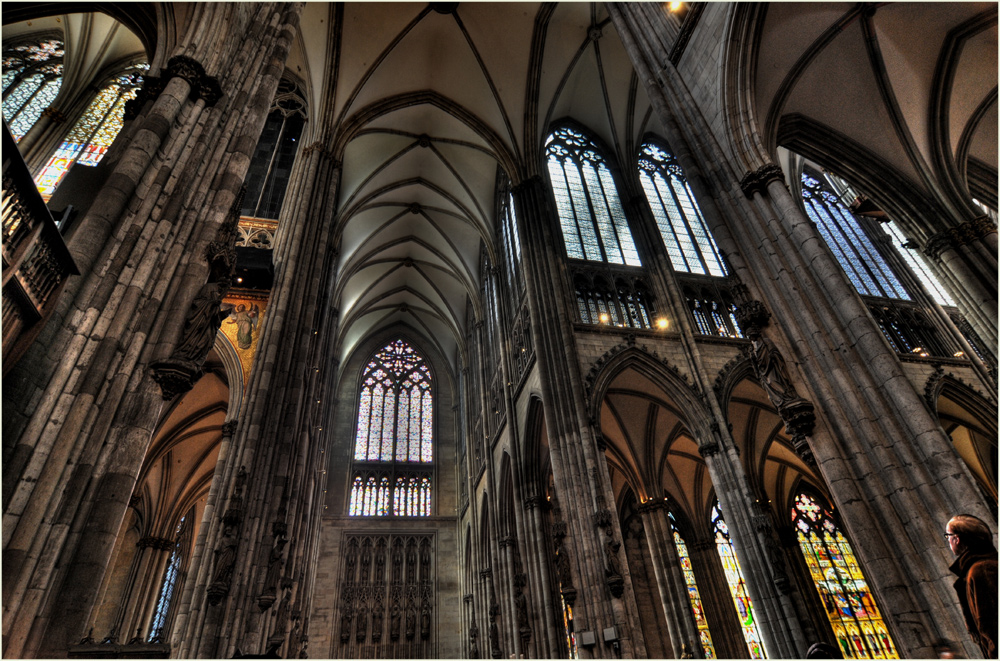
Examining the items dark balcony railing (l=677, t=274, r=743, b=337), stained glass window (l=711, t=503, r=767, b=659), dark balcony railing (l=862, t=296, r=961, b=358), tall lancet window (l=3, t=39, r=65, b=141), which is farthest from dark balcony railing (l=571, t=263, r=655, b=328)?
tall lancet window (l=3, t=39, r=65, b=141)

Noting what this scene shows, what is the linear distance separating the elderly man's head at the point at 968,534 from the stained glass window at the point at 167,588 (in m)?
20.0

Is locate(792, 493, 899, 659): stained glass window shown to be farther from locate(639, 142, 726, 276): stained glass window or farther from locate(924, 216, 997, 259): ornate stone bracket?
locate(924, 216, 997, 259): ornate stone bracket

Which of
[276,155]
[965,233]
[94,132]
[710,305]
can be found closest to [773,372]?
[965,233]

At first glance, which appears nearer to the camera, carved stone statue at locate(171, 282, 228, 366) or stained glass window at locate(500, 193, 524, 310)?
carved stone statue at locate(171, 282, 228, 366)

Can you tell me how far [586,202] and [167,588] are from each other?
1926 cm

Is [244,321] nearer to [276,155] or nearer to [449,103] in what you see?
[276,155]

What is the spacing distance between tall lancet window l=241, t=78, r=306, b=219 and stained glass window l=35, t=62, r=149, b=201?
332 cm

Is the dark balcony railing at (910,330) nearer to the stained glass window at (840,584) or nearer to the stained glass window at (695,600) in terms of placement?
the stained glass window at (840,584)

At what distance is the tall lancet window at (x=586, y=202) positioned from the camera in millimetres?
16375

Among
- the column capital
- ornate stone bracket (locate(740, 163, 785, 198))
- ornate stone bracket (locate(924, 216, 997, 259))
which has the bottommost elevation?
the column capital

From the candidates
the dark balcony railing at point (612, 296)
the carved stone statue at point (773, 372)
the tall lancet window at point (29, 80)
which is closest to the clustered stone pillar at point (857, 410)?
the carved stone statue at point (773, 372)

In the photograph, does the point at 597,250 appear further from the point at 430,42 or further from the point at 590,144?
the point at 430,42

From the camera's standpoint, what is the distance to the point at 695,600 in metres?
16.4

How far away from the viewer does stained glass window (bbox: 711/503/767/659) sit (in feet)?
49.5
